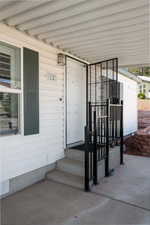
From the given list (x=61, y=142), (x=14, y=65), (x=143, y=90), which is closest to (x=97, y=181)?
(x=61, y=142)

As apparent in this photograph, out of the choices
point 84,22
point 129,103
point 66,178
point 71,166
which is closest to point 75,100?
point 71,166

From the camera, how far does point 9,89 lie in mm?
2992

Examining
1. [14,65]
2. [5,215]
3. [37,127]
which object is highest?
[14,65]

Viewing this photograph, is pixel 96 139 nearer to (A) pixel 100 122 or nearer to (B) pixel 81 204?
(A) pixel 100 122

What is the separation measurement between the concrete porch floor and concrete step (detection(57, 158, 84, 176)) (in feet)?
1.39

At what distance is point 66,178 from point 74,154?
656mm

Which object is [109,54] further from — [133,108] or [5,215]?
[133,108]

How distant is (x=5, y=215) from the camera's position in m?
2.41

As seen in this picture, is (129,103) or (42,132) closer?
(42,132)

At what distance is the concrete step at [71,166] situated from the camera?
3.62 meters

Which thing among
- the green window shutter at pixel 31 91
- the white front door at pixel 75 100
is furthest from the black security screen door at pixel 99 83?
the green window shutter at pixel 31 91

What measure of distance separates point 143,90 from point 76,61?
17.5 m

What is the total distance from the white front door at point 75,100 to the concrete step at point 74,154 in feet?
1.09

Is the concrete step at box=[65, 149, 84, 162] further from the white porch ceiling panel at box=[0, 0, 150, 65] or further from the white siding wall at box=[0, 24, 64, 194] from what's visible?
the white porch ceiling panel at box=[0, 0, 150, 65]
